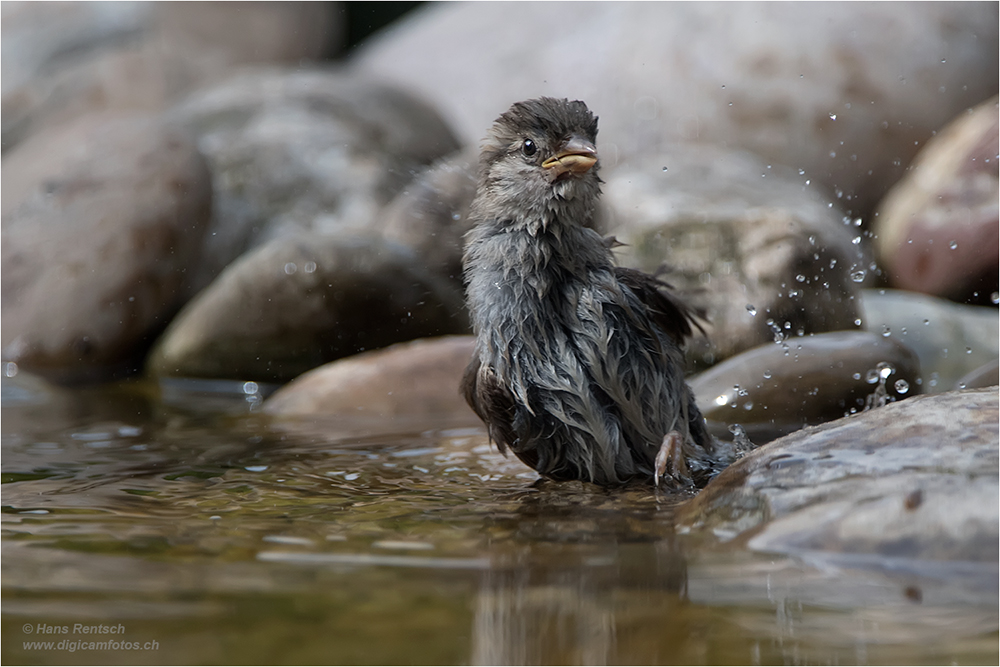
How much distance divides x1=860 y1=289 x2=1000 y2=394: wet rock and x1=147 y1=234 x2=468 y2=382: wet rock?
2.80 metres

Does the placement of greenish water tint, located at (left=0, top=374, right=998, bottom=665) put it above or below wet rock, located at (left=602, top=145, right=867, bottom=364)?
below

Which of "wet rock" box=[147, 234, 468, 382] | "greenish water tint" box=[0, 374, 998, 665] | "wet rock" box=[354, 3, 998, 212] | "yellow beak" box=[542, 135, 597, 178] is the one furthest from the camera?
"wet rock" box=[354, 3, 998, 212]

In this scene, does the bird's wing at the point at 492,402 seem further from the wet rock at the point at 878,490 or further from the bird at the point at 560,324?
the wet rock at the point at 878,490

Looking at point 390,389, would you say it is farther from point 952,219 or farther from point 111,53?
point 111,53

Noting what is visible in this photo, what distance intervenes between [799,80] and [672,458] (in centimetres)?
571

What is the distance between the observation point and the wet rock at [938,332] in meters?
5.39

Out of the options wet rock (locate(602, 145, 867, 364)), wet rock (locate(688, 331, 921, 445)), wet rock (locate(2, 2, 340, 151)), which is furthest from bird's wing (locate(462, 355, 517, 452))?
wet rock (locate(2, 2, 340, 151))

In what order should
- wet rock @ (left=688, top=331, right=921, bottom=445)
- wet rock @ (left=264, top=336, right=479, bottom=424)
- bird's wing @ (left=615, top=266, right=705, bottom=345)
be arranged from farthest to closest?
wet rock @ (left=264, top=336, right=479, bottom=424)
wet rock @ (left=688, top=331, right=921, bottom=445)
bird's wing @ (left=615, top=266, right=705, bottom=345)

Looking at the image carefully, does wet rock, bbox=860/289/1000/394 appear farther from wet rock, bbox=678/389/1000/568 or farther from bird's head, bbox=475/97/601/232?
bird's head, bbox=475/97/601/232

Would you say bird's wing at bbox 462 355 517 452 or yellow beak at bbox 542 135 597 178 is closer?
yellow beak at bbox 542 135 597 178

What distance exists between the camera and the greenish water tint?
2.03 metres

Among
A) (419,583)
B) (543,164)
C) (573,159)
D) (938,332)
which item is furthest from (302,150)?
(419,583)

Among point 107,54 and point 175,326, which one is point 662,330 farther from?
point 107,54

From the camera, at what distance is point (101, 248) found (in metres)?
6.70
